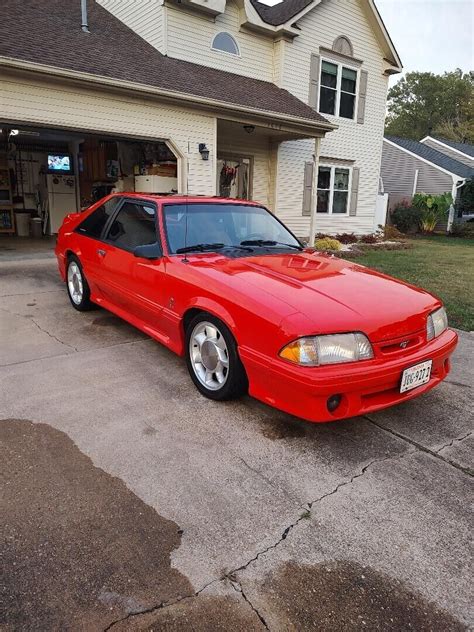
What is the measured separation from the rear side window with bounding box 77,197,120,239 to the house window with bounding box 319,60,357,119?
1155cm

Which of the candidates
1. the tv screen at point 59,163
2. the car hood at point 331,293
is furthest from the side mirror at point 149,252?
the tv screen at point 59,163

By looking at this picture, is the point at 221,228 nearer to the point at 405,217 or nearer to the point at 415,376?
the point at 415,376

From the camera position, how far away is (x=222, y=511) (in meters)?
2.24

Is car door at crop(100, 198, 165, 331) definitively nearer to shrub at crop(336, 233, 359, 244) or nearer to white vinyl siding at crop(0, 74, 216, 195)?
white vinyl siding at crop(0, 74, 216, 195)

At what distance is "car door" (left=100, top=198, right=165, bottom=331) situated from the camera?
150 inches

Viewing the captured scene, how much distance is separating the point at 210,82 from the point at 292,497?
35.4 ft

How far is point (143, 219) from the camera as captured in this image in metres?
4.18

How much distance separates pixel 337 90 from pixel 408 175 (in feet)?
42.1

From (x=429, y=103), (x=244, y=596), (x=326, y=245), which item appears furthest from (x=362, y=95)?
(x=429, y=103)

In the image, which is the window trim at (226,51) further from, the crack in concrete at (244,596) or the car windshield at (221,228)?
the crack in concrete at (244,596)

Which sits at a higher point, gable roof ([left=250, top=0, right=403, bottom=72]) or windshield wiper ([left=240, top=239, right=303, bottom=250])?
gable roof ([left=250, top=0, right=403, bottom=72])

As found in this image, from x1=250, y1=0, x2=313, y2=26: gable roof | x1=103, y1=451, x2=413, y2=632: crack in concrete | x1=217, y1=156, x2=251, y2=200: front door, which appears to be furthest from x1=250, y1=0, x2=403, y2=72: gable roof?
x1=103, y1=451, x2=413, y2=632: crack in concrete

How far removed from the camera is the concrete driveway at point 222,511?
1.73m

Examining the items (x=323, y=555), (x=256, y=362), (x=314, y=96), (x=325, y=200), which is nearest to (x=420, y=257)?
(x=325, y=200)
